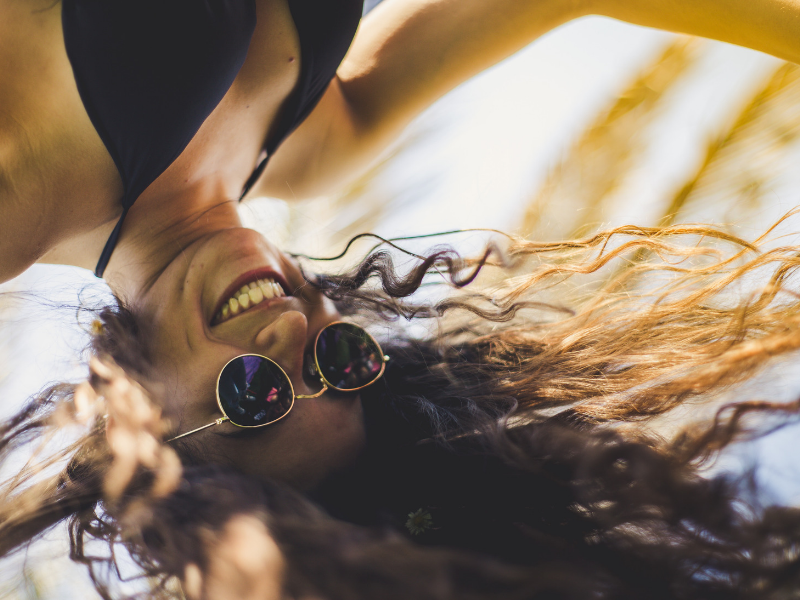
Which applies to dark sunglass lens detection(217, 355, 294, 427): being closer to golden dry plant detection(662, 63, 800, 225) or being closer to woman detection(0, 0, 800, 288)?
woman detection(0, 0, 800, 288)

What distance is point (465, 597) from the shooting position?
27.7 inches

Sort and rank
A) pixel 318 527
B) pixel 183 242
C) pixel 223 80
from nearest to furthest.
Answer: pixel 318 527 < pixel 223 80 < pixel 183 242

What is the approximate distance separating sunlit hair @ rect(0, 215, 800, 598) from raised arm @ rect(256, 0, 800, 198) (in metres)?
0.36

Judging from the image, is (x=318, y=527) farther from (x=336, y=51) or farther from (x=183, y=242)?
(x=336, y=51)

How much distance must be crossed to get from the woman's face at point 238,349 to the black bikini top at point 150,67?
20cm

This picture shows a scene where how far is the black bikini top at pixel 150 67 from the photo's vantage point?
0.83 m

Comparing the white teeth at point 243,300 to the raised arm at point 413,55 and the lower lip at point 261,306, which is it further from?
the raised arm at point 413,55

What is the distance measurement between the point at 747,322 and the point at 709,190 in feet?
2.50

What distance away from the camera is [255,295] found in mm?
1063

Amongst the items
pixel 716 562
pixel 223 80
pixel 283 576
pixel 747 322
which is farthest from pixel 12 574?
pixel 747 322

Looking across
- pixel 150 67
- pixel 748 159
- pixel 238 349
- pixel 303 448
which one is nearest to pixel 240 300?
pixel 238 349

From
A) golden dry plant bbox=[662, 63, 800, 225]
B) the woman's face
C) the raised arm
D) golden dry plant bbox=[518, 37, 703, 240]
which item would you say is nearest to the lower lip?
the woman's face

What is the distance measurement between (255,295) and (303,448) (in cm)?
34

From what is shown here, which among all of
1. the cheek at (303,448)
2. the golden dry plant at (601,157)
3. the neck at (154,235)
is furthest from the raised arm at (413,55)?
the cheek at (303,448)
